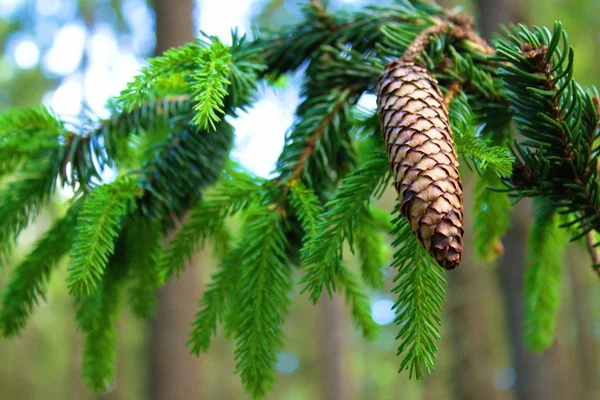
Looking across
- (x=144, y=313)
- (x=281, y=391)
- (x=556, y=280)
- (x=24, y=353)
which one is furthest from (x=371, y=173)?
(x=281, y=391)

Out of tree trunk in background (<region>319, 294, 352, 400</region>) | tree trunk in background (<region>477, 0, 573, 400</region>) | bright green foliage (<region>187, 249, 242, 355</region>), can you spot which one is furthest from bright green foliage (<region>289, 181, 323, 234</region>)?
tree trunk in background (<region>319, 294, 352, 400</region>)

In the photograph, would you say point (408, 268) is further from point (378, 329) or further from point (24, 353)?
point (24, 353)

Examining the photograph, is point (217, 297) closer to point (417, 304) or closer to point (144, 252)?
point (144, 252)

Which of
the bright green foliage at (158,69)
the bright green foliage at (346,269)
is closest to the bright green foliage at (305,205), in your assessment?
the bright green foliage at (346,269)

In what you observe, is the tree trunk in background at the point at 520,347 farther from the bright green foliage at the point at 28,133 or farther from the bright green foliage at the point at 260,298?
the bright green foliage at the point at 28,133

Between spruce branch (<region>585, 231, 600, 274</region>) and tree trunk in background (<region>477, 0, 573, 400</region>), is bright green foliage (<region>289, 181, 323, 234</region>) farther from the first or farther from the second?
tree trunk in background (<region>477, 0, 573, 400</region>)

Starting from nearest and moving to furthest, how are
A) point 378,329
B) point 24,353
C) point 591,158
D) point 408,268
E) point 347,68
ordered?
point 408,268 < point 591,158 < point 347,68 < point 378,329 < point 24,353
